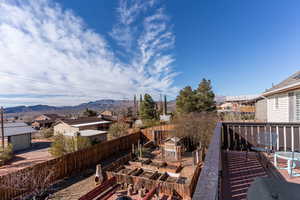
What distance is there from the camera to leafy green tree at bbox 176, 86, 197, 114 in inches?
653

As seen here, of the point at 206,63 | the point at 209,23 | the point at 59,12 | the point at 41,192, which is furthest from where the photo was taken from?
the point at 206,63

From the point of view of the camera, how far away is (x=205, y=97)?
1686cm

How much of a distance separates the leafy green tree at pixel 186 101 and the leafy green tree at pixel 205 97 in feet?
1.90

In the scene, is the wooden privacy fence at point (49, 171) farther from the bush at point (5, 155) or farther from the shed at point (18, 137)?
the shed at point (18, 137)

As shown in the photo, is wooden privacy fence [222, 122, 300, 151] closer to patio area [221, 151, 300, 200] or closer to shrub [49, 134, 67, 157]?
patio area [221, 151, 300, 200]

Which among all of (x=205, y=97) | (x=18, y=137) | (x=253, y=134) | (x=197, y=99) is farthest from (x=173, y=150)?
(x=18, y=137)

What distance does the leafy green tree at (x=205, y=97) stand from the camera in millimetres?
16641

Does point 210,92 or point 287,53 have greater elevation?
point 287,53

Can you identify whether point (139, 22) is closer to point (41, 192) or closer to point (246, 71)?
point (41, 192)

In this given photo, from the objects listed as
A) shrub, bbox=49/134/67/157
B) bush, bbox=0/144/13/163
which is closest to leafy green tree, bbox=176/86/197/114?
shrub, bbox=49/134/67/157

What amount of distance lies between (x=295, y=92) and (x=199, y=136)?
5.45m

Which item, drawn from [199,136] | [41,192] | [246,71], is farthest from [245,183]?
[246,71]

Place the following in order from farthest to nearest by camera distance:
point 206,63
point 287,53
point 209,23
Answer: point 206,63 < point 287,53 < point 209,23

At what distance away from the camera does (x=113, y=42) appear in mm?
Result: 11828
